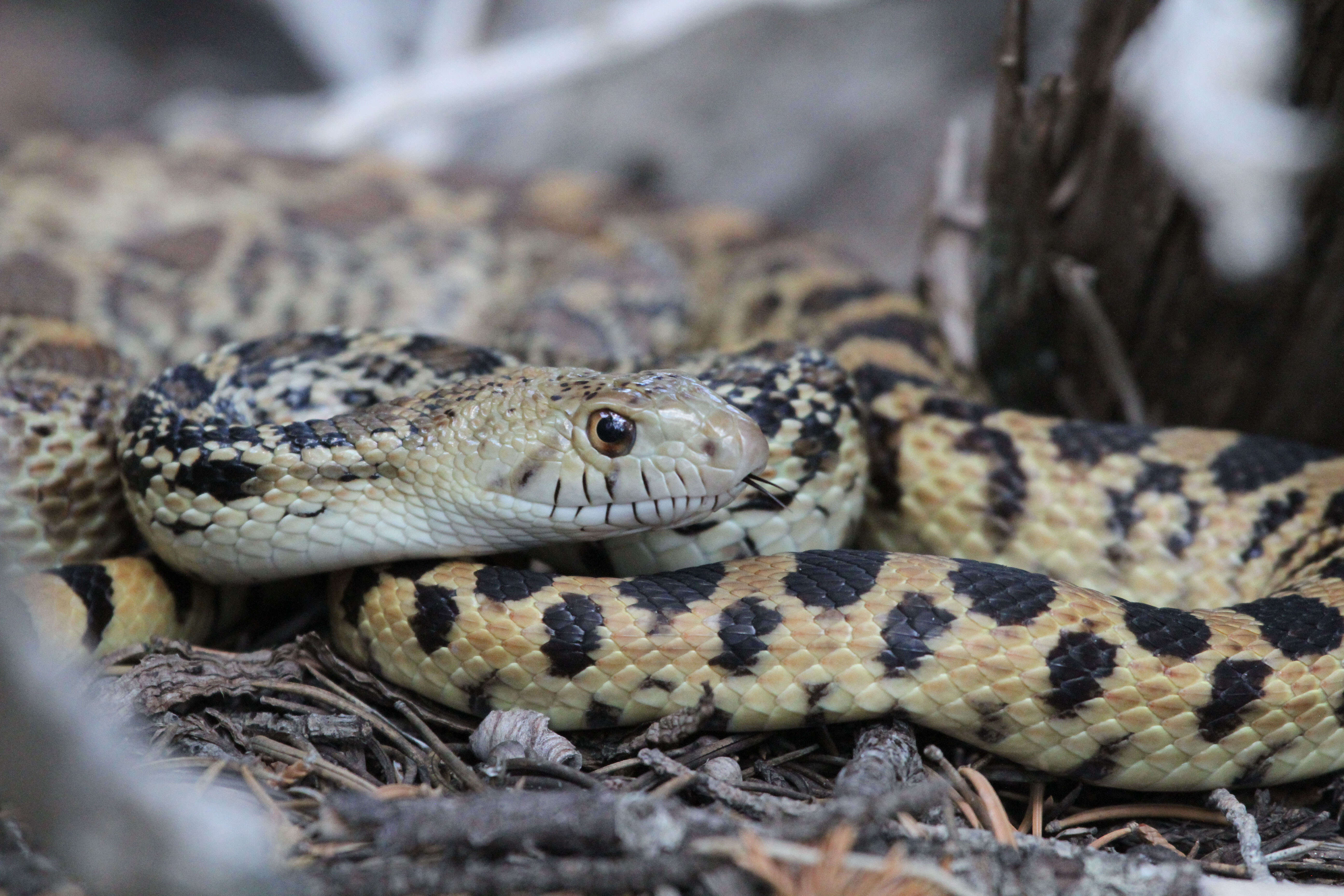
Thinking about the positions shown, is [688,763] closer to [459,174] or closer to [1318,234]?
[1318,234]

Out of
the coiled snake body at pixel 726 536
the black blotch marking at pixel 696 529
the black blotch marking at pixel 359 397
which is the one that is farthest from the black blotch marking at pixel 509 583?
the black blotch marking at pixel 359 397

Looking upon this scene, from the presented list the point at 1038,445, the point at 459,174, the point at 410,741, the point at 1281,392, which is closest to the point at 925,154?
the point at 459,174

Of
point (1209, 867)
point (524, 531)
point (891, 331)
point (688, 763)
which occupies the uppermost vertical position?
point (891, 331)

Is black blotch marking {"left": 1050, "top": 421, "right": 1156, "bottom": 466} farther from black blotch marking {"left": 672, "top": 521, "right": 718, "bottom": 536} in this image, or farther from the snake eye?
the snake eye

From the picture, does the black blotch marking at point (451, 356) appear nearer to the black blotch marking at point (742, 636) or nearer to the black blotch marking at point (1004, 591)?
the black blotch marking at point (742, 636)

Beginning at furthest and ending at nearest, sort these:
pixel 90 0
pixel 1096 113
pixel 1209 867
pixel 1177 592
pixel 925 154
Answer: pixel 90 0 < pixel 925 154 < pixel 1096 113 < pixel 1177 592 < pixel 1209 867

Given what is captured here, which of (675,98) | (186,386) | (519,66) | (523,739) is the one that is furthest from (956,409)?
(519,66)

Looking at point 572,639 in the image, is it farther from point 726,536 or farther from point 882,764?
point 882,764
